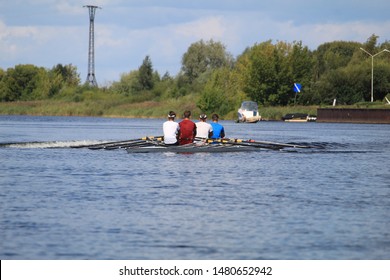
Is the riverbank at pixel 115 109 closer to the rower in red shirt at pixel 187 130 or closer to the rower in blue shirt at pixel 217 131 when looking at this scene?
the rower in blue shirt at pixel 217 131

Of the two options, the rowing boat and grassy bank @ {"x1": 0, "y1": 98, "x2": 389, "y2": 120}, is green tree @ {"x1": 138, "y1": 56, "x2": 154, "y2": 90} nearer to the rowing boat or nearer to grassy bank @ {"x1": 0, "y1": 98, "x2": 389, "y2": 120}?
grassy bank @ {"x1": 0, "y1": 98, "x2": 389, "y2": 120}

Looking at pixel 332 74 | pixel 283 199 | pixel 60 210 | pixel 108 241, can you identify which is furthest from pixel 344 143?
pixel 332 74

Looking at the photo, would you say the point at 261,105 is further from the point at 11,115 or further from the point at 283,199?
the point at 283,199

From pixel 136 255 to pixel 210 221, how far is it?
429 cm

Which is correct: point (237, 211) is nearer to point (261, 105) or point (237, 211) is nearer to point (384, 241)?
point (384, 241)

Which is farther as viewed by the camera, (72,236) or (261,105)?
(261,105)

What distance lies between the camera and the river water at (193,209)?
1839cm

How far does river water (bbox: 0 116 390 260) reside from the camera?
60.3 feet

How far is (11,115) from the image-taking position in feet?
524

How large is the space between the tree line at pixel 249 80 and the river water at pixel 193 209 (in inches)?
3463

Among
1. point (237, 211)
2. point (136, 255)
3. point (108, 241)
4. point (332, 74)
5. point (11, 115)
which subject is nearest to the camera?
point (136, 255)

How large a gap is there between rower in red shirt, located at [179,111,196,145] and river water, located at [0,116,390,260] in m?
0.82

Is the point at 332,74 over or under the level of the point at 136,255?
over

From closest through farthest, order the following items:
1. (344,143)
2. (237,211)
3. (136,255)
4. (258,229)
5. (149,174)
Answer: (136,255)
(258,229)
(237,211)
(149,174)
(344,143)
